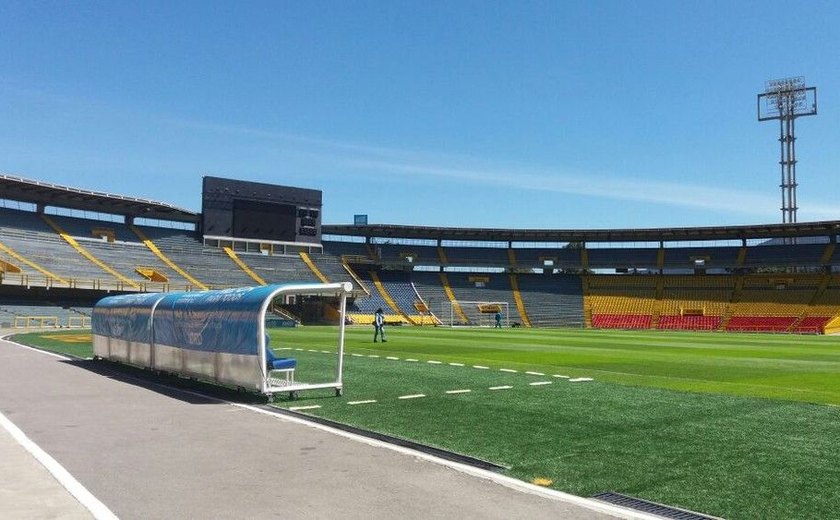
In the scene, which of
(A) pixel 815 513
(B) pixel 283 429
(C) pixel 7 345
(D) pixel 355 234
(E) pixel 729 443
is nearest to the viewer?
(A) pixel 815 513

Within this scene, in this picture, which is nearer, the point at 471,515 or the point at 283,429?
the point at 471,515

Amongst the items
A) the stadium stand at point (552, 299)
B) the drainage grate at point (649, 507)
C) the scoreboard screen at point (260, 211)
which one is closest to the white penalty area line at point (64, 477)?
the drainage grate at point (649, 507)

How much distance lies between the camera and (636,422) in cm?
1061

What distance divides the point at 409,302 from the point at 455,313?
202 inches

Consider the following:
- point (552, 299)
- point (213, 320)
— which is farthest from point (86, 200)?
point (213, 320)

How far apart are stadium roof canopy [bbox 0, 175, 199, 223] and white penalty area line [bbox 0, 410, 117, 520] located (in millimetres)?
53259

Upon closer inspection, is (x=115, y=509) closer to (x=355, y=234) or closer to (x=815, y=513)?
(x=815, y=513)

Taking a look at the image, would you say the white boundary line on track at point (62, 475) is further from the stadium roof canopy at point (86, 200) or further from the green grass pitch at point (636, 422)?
the stadium roof canopy at point (86, 200)

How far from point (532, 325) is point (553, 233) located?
16.4m

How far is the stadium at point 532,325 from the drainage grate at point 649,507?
6cm

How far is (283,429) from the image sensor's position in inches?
409

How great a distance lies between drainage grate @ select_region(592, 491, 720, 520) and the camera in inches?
238

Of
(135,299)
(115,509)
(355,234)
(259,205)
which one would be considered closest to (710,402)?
(115,509)

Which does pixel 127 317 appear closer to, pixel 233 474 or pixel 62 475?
pixel 62 475
